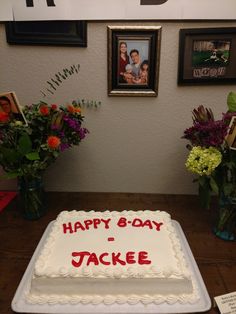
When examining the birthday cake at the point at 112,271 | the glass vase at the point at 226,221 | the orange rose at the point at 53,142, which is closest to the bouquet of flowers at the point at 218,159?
the glass vase at the point at 226,221

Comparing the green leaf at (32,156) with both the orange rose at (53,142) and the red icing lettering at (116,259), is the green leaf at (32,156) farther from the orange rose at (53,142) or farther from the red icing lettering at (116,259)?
the red icing lettering at (116,259)

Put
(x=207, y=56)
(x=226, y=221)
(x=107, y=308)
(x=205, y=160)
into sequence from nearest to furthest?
(x=107, y=308), (x=205, y=160), (x=226, y=221), (x=207, y=56)

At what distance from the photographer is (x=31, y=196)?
967mm

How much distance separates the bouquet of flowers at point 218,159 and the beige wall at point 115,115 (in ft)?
0.87

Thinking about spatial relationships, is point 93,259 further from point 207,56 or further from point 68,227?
point 207,56

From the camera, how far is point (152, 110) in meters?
1.12

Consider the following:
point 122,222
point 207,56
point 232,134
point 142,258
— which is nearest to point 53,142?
point 122,222

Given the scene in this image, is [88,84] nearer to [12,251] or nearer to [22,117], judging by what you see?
[22,117]

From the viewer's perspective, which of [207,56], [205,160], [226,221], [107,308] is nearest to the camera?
[107,308]

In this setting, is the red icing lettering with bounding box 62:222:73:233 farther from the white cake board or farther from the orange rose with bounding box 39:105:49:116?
the orange rose with bounding box 39:105:49:116

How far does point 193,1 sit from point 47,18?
544 millimetres

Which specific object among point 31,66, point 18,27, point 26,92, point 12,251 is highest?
point 18,27

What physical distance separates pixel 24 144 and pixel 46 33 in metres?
0.47

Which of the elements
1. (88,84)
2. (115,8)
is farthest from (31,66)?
(115,8)
